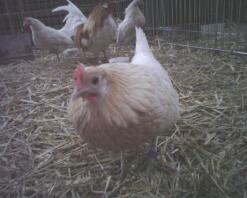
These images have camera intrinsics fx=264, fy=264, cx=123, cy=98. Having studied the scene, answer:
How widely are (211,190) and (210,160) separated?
11.7 inches

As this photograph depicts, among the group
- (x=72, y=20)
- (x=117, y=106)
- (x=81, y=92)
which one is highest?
(x=72, y=20)

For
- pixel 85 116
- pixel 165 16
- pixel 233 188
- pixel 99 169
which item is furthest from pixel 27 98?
pixel 165 16

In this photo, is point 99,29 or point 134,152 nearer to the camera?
point 134,152

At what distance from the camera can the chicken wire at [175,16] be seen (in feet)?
15.3

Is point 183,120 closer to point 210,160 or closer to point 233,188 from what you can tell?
point 210,160

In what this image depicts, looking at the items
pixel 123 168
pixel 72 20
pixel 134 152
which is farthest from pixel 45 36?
pixel 123 168

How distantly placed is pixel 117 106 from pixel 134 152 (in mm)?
742

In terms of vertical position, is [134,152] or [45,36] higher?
[45,36]

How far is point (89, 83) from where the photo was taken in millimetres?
1363

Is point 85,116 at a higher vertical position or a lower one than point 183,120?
higher

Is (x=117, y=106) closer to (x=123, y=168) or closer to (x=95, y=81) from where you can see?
(x=95, y=81)

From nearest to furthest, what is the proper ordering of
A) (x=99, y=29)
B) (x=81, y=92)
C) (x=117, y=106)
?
(x=81, y=92) < (x=117, y=106) < (x=99, y=29)

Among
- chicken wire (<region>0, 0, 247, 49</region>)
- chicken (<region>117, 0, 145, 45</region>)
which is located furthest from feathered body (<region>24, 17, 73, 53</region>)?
chicken wire (<region>0, 0, 247, 49</region>)

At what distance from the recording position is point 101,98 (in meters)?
1.43
